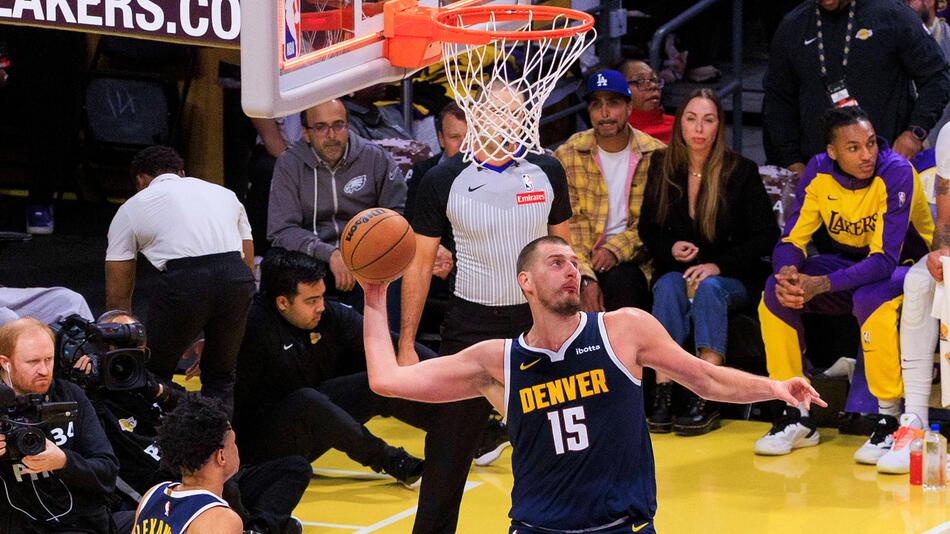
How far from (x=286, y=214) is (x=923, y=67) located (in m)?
3.76

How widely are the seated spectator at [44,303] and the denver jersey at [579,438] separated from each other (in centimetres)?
350

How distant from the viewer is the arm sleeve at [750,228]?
333 inches

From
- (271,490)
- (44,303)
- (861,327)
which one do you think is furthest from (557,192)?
(44,303)

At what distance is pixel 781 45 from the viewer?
30.0 feet

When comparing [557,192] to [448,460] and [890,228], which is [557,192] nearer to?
[448,460]

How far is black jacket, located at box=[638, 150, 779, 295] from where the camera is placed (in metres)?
8.48

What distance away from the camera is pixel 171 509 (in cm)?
506

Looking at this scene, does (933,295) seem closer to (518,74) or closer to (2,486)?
(518,74)

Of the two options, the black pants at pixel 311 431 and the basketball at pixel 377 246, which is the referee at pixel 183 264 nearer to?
the black pants at pixel 311 431

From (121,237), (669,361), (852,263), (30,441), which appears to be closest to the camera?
(669,361)

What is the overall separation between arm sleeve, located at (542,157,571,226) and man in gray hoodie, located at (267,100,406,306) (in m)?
2.06

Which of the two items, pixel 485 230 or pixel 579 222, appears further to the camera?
pixel 579 222

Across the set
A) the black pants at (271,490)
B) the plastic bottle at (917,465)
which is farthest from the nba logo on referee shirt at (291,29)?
the plastic bottle at (917,465)

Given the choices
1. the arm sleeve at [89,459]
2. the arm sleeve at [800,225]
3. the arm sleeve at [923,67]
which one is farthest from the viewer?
the arm sleeve at [923,67]
